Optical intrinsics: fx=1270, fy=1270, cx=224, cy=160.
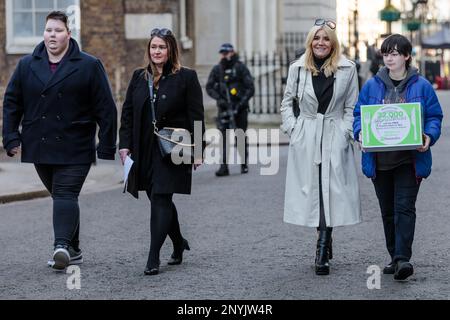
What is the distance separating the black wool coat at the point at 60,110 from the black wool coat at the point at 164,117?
0.19m

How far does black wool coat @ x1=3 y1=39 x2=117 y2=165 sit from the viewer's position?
902 centimetres

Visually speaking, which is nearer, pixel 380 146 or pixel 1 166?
pixel 380 146

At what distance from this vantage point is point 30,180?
16234mm

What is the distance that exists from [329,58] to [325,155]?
2.22ft

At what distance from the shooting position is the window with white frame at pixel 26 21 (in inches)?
933

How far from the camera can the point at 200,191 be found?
589 inches

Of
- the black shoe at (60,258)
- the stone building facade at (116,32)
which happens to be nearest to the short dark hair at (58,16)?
the black shoe at (60,258)

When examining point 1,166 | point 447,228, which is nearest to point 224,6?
point 1,166

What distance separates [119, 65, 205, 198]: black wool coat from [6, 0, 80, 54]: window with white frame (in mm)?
15027

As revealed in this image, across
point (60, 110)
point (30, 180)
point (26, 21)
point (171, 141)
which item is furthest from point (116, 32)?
point (171, 141)

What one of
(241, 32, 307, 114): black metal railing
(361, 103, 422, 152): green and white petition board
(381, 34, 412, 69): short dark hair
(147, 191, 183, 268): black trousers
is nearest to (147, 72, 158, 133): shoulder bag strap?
(147, 191, 183, 268): black trousers

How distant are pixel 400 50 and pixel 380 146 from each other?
2.11 ft

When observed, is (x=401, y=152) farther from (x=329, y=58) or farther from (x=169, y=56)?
(x=169, y=56)

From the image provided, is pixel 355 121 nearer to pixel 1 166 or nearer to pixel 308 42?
pixel 308 42
